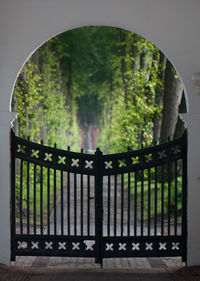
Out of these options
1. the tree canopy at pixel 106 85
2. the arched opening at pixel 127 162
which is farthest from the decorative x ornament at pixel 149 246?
the tree canopy at pixel 106 85

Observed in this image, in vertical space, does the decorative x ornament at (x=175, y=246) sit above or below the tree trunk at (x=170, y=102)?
below

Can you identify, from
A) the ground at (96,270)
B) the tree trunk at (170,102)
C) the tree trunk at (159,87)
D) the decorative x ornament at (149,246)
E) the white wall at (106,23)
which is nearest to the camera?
the ground at (96,270)

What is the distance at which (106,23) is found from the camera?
774 centimetres

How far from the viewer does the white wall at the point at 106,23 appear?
25.2 feet

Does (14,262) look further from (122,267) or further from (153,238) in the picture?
(153,238)

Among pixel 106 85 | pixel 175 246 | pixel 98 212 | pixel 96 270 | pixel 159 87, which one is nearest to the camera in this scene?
pixel 96 270

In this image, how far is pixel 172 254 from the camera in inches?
308

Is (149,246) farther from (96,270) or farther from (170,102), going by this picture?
(170,102)

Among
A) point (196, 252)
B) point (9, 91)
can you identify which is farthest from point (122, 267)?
point (9, 91)

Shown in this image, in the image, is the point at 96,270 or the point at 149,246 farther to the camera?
the point at 149,246

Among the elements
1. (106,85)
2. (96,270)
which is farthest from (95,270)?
(106,85)

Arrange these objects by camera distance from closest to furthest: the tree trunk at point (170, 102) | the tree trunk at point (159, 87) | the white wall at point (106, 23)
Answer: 1. the white wall at point (106, 23)
2. the tree trunk at point (170, 102)
3. the tree trunk at point (159, 87)

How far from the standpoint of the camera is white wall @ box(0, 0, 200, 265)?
25.2ft

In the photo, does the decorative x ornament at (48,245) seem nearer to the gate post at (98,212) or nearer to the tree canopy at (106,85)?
the gate post at (98,212)
